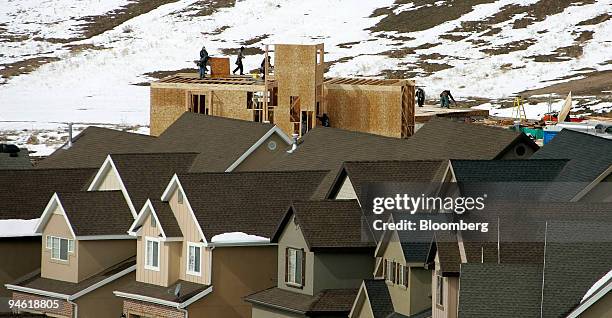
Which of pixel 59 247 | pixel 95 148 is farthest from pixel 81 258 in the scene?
pixel 95 148

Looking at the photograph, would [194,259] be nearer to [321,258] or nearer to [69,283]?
[321,258]

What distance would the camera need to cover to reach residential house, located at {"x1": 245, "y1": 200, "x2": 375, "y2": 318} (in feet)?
135

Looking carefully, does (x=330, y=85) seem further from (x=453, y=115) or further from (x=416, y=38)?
(x=416, y=38)

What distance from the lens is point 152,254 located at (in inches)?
1797

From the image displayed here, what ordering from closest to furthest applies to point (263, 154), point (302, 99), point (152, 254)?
point (152, 254), point (263, 154), point (302, 99)

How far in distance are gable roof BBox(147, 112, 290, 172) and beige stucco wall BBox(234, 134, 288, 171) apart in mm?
136

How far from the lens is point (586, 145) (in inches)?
1652

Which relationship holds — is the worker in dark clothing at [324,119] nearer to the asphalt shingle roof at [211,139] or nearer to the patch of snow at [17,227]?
the asphalt shingle roof at [211,139]

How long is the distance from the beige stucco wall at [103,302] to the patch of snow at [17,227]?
13.1 feet

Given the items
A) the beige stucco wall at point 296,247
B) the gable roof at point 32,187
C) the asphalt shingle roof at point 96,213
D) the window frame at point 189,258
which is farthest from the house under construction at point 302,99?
the beige stucco wall at point 296,247

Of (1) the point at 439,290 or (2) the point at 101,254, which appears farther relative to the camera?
(2) the point at 101,254

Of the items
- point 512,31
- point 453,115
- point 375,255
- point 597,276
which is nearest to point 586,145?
point 375,255

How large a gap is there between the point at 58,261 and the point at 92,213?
64.3 inches

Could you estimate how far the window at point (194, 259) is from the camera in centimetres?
4419
